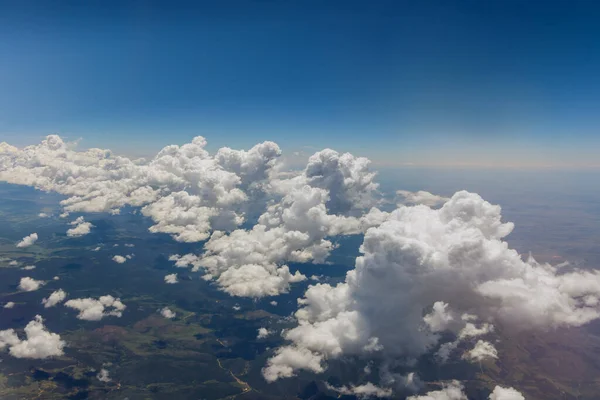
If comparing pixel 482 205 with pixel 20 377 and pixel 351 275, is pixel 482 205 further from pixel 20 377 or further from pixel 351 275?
pixel 20 377

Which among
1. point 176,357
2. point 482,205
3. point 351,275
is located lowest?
point 176,357

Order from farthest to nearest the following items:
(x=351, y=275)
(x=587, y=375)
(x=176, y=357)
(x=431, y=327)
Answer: (x=176, y=357) → (x=431, y=327) → (x=587, y=375) → (x=351, y=275)

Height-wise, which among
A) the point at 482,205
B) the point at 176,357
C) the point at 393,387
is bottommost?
the point at 176,357

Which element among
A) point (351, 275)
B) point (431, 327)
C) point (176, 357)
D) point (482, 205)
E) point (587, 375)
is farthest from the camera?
point (176, 357)

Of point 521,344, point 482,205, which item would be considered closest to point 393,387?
point 521,344

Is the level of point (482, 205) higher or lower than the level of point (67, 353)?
higher

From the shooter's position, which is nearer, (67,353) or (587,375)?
(587,375)

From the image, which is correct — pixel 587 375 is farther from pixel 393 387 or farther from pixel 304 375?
pixel 304 375

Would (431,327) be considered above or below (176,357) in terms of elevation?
above

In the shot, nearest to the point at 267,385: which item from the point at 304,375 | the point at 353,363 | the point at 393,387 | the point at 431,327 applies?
the point at 304,375
